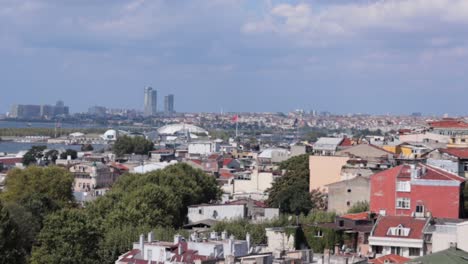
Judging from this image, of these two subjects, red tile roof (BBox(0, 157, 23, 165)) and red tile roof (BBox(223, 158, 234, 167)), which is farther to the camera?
red tile roof (BBox(0, 157, 23, 165))

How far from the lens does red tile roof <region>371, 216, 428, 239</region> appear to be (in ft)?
111

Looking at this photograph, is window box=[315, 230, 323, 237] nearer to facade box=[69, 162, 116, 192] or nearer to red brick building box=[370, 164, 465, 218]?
red brick building box=[370, 164, 465, 218]

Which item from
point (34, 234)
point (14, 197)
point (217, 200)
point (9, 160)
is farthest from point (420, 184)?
point (9, 160)

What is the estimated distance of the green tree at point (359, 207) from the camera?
4312 cm

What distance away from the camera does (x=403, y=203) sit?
40.3 m

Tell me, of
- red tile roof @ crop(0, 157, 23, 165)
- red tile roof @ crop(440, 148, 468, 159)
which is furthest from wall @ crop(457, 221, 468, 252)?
red tile roof @ crop(0, 157, 23, 165)

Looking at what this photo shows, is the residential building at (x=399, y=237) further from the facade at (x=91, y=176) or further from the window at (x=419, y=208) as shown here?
the facade at (x=91, y=176)

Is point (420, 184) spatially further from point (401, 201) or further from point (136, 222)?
point (136, 222)

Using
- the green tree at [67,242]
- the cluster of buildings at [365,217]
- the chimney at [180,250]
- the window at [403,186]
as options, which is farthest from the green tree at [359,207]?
the chimney at [180,250]

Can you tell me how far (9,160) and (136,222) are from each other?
2995 inches

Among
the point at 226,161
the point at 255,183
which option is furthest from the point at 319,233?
the point at 226,161

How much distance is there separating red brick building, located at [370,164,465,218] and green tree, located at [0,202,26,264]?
546 inches

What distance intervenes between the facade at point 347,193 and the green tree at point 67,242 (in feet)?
43.0

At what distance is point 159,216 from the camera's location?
45.9m
